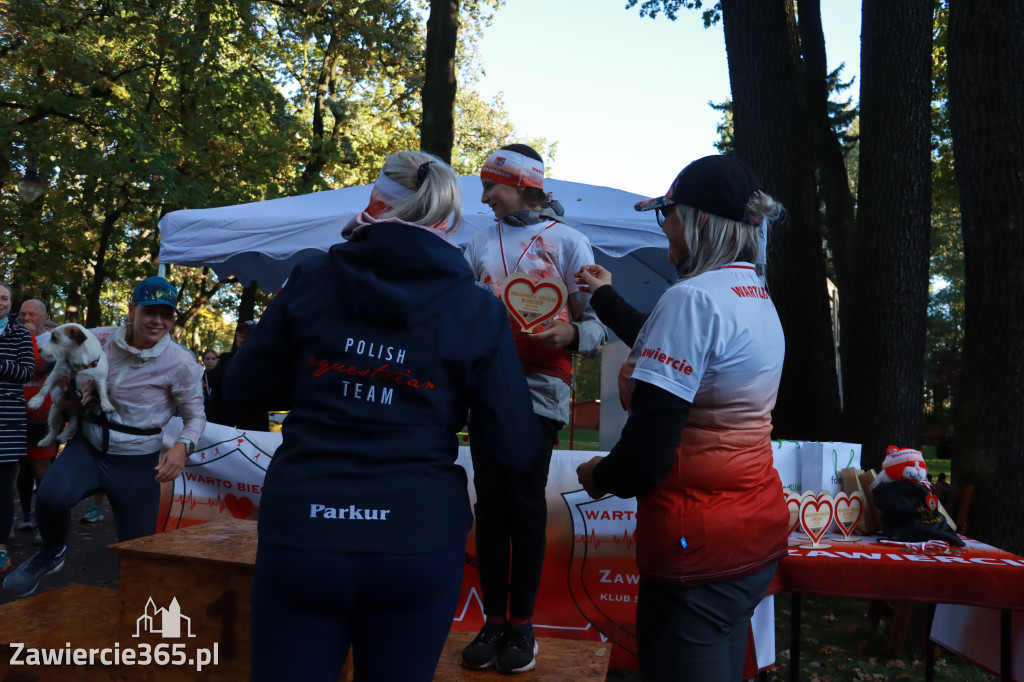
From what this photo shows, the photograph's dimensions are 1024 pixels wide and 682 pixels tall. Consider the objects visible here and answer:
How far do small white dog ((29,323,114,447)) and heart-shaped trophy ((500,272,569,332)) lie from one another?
8.74 ft

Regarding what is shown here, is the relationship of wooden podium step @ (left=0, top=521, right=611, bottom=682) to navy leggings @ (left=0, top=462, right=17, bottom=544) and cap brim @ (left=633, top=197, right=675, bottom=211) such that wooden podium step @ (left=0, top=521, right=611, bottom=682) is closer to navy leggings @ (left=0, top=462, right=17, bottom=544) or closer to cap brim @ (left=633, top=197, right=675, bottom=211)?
cap brim @ (left=633, top=197, right=675, bottom=211)

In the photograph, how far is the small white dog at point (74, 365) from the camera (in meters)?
4.26

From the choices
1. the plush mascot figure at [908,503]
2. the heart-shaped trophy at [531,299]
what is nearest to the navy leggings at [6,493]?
the heart-shaped trophy at [531,299]

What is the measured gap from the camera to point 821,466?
4547 mm

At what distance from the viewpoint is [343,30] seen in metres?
15.8

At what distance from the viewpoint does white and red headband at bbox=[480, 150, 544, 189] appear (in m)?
2.96

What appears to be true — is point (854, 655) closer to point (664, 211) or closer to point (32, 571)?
point (664, 211)

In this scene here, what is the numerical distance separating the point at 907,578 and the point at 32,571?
436 centimetres

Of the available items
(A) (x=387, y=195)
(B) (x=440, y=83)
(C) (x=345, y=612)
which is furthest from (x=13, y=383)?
(B) (x=440, y=83)

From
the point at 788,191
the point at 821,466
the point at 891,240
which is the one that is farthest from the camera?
the point at 788,191

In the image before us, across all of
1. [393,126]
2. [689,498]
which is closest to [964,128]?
[689,498]

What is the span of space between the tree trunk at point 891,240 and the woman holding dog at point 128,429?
5.05 metres

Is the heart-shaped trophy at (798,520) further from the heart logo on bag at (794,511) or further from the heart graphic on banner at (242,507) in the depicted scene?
the heart graphic on banner at (242,507)

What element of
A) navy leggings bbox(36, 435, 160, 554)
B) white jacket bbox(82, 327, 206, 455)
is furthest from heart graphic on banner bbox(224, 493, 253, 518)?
white jacket bbox(82, 327, 206, 455)
